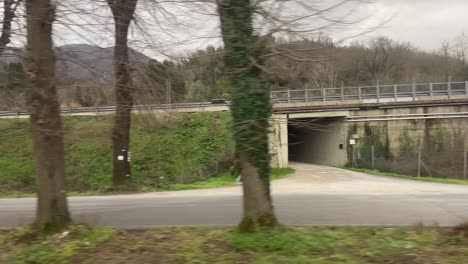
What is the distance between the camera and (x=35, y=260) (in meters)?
7.10

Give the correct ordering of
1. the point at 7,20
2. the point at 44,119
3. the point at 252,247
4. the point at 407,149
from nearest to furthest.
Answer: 1. the point at 252,247
2. the point at 44,119
3. the point at 7,20
4. the point at 407,149

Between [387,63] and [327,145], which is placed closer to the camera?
[327,145]

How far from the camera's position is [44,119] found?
8.05 m

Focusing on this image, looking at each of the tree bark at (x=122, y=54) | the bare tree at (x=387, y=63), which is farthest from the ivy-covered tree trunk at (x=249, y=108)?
the bare tree at (x=387, y=63)

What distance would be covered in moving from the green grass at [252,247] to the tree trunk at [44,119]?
0.54 m

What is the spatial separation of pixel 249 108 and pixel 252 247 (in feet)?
6.60

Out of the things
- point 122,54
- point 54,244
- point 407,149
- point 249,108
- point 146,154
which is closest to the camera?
point 249,108

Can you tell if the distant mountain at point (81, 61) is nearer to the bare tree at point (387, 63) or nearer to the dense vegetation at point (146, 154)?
the dense vegetation at point (146, 154)

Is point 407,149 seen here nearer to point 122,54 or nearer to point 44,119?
point 122,54

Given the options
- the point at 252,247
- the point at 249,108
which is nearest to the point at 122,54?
the point at 249,108

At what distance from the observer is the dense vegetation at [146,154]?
24.7 meters

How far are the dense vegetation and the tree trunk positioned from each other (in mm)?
13457

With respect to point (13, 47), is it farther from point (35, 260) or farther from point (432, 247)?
point (432, 247)

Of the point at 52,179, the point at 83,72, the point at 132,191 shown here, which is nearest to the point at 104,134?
the point at 132,191
